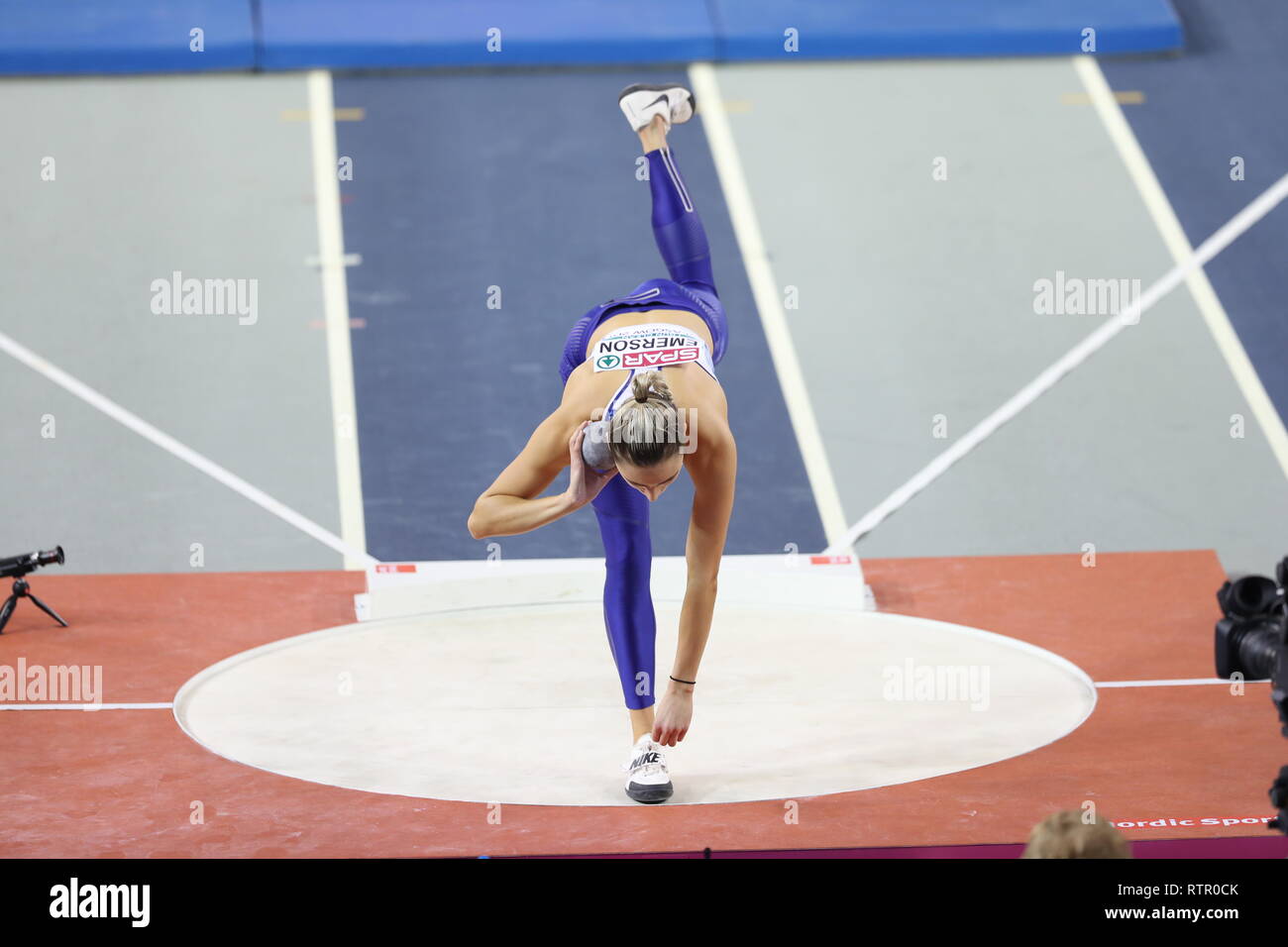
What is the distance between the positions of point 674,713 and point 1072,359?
16.2 ft

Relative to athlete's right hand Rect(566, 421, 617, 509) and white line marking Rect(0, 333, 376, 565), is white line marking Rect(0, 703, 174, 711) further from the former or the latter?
athlete's right hand Rect(566, 421, 617, 509)

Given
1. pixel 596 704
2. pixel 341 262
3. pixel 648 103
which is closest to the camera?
pixel 596 704

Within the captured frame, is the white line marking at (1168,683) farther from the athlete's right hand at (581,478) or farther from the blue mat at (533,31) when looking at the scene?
the blue mat at (533,31)

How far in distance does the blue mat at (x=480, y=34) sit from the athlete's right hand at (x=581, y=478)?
7.35 meters

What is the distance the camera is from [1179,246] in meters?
9.55

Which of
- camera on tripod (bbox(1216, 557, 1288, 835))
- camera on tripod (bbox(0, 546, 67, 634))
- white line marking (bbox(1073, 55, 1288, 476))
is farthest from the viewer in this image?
white line marking (bbox(1073, 55, 1288, 476))

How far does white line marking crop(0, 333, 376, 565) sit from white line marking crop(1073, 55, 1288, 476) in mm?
4380

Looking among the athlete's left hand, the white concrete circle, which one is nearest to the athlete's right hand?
the athlete's left hand

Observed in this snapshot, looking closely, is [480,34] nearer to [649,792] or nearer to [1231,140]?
[1231,140]

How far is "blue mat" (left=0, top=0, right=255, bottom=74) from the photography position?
10742 mm

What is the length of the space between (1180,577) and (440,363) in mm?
3814

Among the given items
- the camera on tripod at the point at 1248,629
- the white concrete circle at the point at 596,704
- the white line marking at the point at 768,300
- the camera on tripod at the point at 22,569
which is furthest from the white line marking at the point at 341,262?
the camera on tripod at the point at 1248,629

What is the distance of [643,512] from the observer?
486 centimetres
